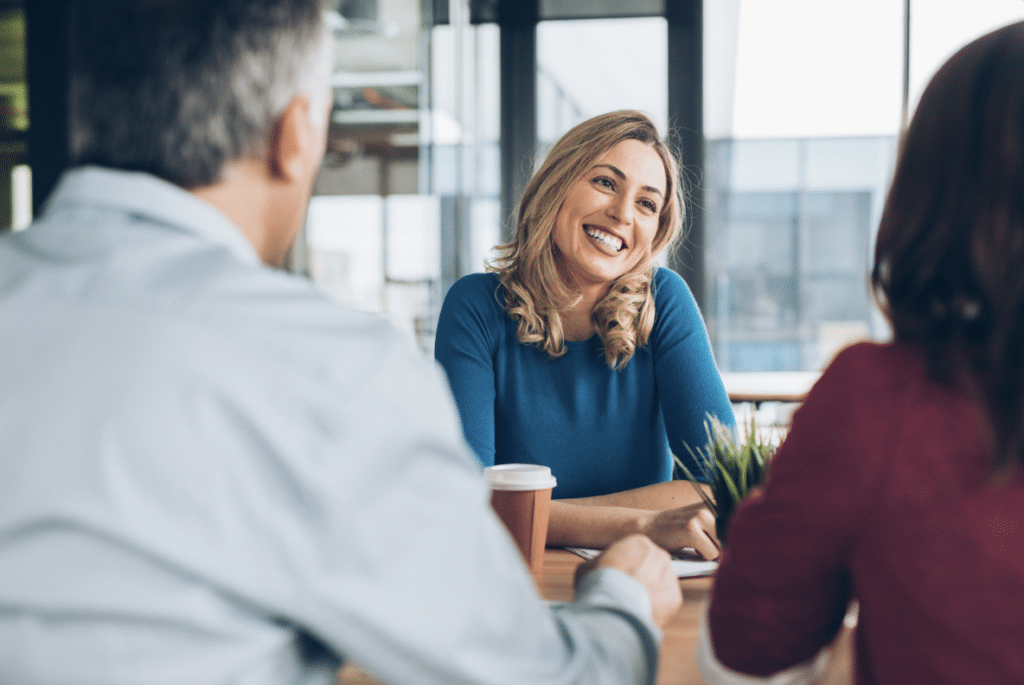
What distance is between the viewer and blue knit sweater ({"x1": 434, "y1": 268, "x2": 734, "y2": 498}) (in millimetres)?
1738

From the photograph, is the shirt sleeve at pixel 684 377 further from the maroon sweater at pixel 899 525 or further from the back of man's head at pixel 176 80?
the back of man's head at pixel 176 80

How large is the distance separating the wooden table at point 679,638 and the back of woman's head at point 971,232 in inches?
9.8

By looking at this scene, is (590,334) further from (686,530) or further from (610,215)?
(686,530)

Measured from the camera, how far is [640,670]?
2.36 ft

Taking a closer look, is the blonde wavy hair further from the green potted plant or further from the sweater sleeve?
the green potted plant

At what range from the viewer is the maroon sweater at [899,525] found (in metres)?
0.59

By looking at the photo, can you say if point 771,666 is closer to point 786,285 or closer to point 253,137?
point 253,137

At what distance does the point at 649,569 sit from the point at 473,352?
938mm

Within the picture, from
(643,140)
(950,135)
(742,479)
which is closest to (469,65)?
(643,140)

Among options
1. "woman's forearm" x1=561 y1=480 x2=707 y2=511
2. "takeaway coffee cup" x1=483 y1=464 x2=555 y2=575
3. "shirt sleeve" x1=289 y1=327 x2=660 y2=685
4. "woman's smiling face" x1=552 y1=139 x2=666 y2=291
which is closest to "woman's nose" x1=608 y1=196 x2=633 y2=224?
"woman's smiling face" x1=552 y1=139 x2=666 y2=291

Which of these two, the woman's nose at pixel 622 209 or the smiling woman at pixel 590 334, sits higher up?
the woman's nose at pixel 622 209

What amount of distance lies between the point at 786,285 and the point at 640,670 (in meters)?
4.76

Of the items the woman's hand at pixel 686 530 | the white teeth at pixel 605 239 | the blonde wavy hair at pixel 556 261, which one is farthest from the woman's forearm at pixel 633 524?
the white teeth at pixel 605 239

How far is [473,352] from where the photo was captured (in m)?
1.78
